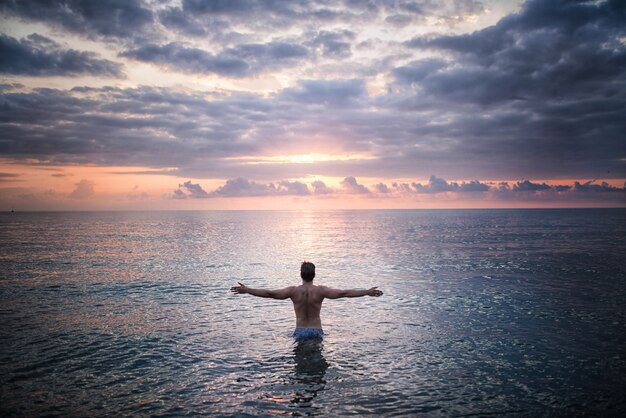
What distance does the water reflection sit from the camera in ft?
31.7

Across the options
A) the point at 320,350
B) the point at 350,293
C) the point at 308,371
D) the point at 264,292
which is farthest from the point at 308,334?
the point at 350,293

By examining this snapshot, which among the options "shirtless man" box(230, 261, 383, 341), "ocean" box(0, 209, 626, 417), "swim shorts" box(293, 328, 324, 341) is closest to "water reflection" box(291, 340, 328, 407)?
"ocean" box(0, 209, 626, 417)

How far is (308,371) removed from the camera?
444 inches

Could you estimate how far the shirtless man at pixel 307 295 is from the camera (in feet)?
38.6

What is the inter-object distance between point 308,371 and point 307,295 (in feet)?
7.71

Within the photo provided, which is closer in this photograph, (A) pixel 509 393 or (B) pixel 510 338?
(A) pixel 509 393

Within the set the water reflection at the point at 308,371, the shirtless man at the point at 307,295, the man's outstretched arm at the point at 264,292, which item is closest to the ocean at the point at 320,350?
the water reflection at the point at 308,371

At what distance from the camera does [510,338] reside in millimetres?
14633

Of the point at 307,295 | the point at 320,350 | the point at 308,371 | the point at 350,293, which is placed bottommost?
the point at 320,350

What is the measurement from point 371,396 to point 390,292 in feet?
49.5

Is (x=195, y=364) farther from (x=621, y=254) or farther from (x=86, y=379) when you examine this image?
(x=621, y=254)

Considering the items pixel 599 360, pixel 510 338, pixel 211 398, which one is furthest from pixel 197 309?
pixel 599 360

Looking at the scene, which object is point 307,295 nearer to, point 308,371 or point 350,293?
point 350,293

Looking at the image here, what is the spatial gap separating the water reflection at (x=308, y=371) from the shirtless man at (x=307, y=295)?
0.38 m
